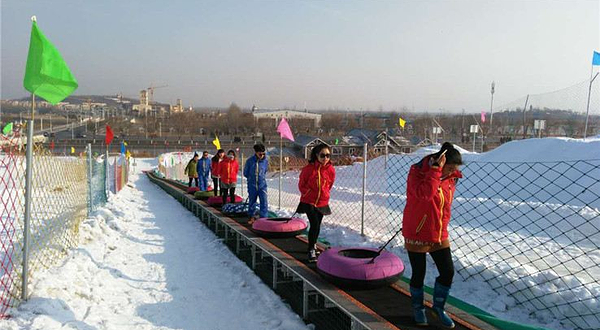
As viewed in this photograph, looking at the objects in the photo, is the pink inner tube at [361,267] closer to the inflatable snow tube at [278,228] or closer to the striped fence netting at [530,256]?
the striped fence netting at [530,256]

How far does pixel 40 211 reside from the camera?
6625 millimetres

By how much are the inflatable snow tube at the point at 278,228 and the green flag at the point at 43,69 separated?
3.40m

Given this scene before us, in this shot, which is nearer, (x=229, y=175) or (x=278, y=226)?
(x=278, y=226)

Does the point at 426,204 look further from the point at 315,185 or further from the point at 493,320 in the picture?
the point at 315,185

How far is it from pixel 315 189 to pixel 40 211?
14.6ft

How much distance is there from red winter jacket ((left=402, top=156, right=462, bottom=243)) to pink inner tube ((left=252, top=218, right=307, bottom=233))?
124 inches

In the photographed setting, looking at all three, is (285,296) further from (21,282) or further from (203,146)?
(203,146)

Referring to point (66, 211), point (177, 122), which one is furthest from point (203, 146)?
point (66, 211)

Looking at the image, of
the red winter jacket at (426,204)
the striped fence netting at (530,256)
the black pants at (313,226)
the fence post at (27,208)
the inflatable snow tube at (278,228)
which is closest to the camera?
the red winter jacket at (426,204)

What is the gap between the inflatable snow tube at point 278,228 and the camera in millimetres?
6562

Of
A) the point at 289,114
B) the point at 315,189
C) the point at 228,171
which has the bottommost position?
the point at 228,171

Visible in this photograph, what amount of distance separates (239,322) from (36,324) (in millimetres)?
1929

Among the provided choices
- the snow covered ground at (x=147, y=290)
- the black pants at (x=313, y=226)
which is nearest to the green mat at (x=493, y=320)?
the snow covered ground at (x=147, y=290)

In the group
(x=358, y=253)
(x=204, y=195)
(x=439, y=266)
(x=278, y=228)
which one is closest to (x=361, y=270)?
(x=358, y=253)
